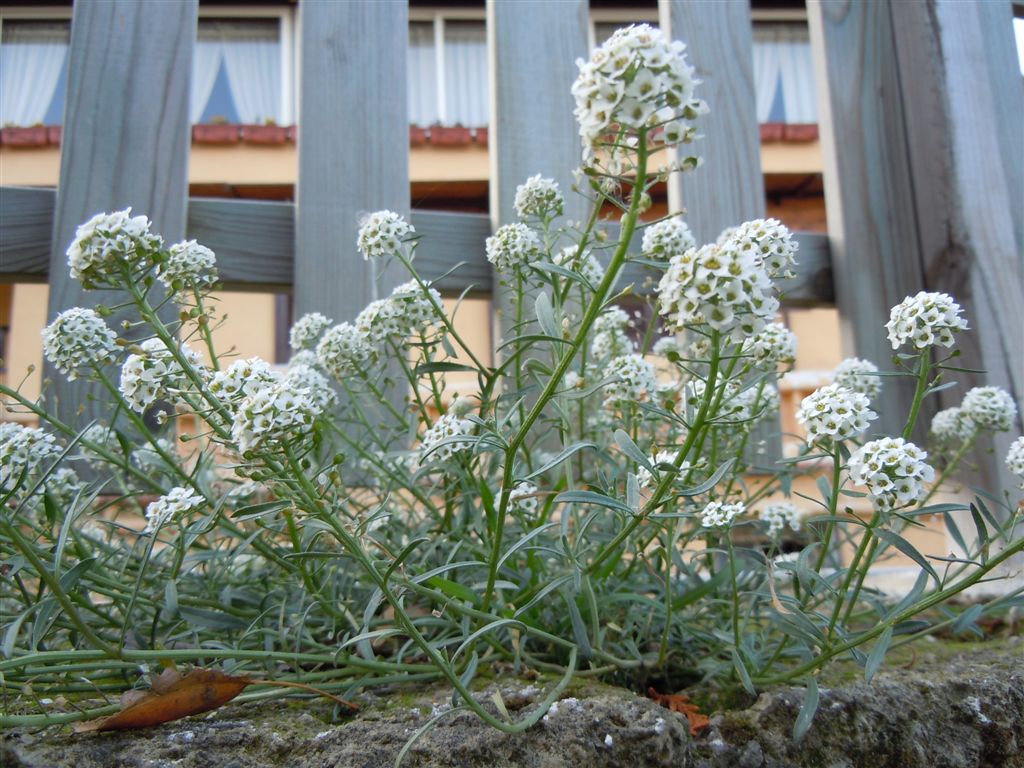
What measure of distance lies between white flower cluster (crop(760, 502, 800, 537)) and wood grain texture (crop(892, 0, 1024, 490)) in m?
0.91

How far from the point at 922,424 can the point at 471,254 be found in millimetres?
1273

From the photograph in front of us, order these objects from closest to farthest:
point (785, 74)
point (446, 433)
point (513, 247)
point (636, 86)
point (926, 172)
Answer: point (636, 86)
point (446, 433)
point (513, 247)
point (926, 172)
point (785, 74)

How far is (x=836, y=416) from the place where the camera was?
116 cm

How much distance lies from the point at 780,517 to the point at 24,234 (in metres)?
1.78

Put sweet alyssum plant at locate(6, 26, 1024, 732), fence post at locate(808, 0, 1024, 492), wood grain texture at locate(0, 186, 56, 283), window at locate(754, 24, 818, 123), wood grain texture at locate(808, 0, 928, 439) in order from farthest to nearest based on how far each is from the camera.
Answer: window at locate(754, 24, 818, 123) < wood grain texture at locate(808, 0, 928, 439) < fence post at locate(808, 0, 1024, 492) < wood grain texture at locate(0, 186, 56, 283) < sweet alyssum plant at locate(6, 26, 1024, 732)

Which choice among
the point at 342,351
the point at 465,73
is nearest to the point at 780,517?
the point at 342,351

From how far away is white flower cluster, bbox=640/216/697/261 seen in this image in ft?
5.31

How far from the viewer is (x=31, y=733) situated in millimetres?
1142

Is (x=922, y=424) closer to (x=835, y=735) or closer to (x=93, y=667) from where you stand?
(x=835, y=735)

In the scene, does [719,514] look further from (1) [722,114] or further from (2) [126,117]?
(2) [126,117]

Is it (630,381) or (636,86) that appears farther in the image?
(630,381)

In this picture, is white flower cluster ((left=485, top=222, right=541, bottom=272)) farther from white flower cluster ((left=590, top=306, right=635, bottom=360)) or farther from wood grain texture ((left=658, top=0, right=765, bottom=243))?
wood grain texture ((left=658, top=0, right=765, bottom=243))

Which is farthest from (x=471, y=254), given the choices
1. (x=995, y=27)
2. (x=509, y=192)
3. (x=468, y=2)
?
(x=468, y=2)

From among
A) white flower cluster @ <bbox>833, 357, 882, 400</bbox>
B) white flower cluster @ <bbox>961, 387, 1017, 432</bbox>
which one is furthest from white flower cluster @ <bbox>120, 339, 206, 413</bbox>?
white flower cluster @ <bbox>961, 387, 1017, 432</bbox>
